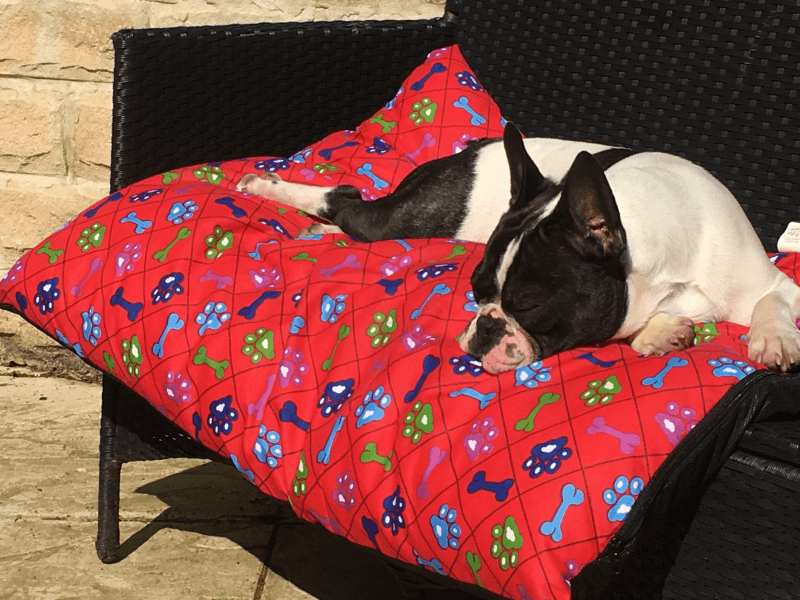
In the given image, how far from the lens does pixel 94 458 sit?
116 inches

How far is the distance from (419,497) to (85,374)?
92.2 inches

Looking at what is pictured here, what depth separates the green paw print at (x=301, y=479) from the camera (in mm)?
1778

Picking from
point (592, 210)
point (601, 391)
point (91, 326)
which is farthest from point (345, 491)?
point (91, 326)

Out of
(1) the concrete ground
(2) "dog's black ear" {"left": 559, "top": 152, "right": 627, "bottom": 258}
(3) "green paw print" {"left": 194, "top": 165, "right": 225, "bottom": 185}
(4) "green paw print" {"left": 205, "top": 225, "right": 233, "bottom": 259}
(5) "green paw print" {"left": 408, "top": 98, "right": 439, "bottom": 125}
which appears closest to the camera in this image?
(2) "dog's black ear" {"left": 559, "top": 152, "right": 627, "bottom": 258}

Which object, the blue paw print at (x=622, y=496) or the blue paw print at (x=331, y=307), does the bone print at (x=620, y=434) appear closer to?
the blue paw print at (x=622, y=496)

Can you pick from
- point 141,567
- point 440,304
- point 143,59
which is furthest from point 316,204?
point 141,567

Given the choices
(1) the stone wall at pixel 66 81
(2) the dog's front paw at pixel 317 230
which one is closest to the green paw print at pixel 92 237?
(2) the dog's front paw at pixel 317 230

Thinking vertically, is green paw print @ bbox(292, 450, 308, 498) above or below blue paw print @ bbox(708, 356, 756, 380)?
below

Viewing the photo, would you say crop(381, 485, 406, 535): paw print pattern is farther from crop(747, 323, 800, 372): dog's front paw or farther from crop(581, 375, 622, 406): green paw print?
crop(747, 323, 800, 372): dog's front paw

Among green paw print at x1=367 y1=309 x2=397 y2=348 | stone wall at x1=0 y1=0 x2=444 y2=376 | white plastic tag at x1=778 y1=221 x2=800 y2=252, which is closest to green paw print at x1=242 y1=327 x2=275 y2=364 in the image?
green paw print at x1=367 y1=309 x2=397 y2=348

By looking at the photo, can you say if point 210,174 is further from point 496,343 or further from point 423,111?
point 496,343

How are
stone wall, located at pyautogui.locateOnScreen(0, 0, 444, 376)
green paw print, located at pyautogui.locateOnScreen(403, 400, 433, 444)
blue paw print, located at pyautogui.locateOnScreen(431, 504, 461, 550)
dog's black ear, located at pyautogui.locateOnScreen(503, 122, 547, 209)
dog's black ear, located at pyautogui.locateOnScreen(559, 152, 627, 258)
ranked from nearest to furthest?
blue paw print, located at pyautogui.locateOnScreen(431, 504, 461, 550)
green paw print, located at pyautogui.locateOnScreen(403, 400, 433, 444)
dog's black ear, located at pyautogui.locateOnScreen(559, 152, 627, 258)
dog's black ear, located at pyautogui.locateOnScreen(503, 122, 547, 209)
stone wall, located at pyautogui.locateOnScreen(0, 0, 444, 376)

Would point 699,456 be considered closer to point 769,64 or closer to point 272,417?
point 272,417

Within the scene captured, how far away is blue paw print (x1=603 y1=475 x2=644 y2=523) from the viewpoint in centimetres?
133
